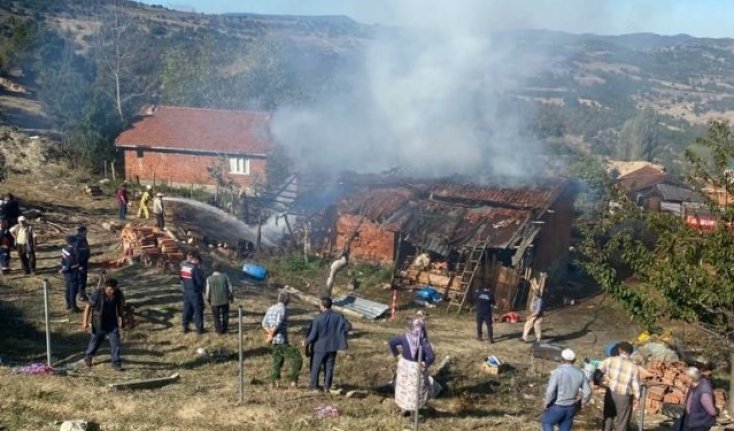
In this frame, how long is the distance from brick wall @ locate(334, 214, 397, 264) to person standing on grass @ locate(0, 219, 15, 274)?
456 inches

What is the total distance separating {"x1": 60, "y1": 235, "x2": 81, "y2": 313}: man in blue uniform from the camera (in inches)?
561

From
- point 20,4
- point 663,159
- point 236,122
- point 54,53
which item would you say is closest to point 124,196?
point 236,122

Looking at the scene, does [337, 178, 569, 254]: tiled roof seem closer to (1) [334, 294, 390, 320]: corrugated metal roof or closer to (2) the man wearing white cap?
(1) [334, 294, 390, 320]: corrugated metal roof

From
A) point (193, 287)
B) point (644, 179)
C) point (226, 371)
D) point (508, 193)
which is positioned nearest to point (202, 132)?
point (508, 193)

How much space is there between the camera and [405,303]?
21.5 metres

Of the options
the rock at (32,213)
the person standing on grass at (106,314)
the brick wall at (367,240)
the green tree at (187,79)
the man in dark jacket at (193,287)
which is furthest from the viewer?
the green tree at (187,79)

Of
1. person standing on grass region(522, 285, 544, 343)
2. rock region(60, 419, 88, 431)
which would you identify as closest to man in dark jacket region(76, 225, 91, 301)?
rock region(60, 419, 88, 431)

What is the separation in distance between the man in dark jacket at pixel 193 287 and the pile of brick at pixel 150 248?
5.91m

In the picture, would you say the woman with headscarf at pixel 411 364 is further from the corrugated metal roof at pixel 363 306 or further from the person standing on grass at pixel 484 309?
the corrugated metal roof at pixel 363 306

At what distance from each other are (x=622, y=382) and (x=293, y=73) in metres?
47.8

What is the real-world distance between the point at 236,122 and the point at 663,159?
170ft

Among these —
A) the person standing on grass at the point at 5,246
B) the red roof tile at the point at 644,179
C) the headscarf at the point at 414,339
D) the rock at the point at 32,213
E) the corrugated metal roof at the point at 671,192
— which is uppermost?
the headscarf at the point at 414,339

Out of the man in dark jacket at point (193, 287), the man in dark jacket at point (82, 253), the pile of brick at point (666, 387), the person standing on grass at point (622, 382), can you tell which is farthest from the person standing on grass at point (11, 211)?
the pile of brick at point (666, 387)

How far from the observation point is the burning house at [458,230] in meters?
22.3
